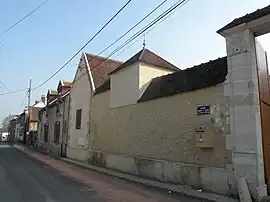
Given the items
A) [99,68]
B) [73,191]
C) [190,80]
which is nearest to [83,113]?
[99,68]

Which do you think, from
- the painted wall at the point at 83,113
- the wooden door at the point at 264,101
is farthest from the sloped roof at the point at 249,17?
the painted wall at the point at 83,113

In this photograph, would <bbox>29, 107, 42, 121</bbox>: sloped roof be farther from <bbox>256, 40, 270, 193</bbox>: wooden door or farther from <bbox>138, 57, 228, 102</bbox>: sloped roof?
<bbox>256, 40, 270, 193</bbox>: wooden door

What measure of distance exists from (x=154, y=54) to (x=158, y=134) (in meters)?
5.95

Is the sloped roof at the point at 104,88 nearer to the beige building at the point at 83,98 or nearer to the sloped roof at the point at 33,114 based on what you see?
the beige building at the point at 83,98

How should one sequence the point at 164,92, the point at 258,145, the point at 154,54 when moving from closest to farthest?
the point at 258,145, the point at 164,92, the point at 154,54

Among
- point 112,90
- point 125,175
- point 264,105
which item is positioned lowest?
point 125,175

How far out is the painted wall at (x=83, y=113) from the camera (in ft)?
67.1

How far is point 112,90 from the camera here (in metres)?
16.8

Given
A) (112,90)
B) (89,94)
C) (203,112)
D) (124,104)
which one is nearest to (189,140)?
(203,112)

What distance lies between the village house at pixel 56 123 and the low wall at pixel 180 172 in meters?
10.8

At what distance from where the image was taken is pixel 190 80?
11.2 metres

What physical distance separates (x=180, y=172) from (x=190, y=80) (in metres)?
3.52

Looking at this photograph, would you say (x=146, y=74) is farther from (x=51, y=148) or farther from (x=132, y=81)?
(x=51, y=148)

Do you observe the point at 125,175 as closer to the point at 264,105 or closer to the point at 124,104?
the point at 124,104
